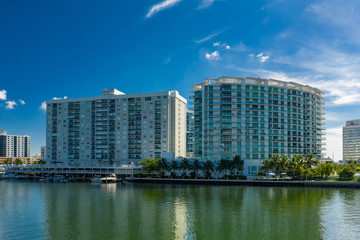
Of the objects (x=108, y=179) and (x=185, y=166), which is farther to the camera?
(x=108, y=179)

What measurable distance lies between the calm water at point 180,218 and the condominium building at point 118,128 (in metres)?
93.6

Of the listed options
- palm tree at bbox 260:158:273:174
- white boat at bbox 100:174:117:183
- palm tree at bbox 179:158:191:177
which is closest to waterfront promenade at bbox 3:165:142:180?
white boat at bbox 100:174:117:183

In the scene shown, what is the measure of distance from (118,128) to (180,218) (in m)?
132

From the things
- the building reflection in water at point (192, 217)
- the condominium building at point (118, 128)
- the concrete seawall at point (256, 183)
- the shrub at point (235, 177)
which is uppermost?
the condominium building at point (118, 128)

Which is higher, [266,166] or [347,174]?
[266,166]

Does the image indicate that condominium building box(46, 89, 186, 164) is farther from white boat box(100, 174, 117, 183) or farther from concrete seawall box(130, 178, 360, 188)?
concrete seawall box(130, 178, 360, 188)

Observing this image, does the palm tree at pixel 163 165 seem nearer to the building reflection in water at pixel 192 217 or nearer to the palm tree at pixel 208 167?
the palm tree at pixel 208 167

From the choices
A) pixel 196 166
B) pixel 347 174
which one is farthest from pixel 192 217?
pixel 347 174

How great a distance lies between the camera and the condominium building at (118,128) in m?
179

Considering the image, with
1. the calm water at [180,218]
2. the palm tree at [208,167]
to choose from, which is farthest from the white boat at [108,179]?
the calm water at [180,218]

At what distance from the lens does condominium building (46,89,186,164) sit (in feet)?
589

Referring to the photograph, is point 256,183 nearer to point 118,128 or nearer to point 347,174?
point 347,174

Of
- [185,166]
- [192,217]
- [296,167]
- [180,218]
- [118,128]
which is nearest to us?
[180,218]

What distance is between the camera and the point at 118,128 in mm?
186375
